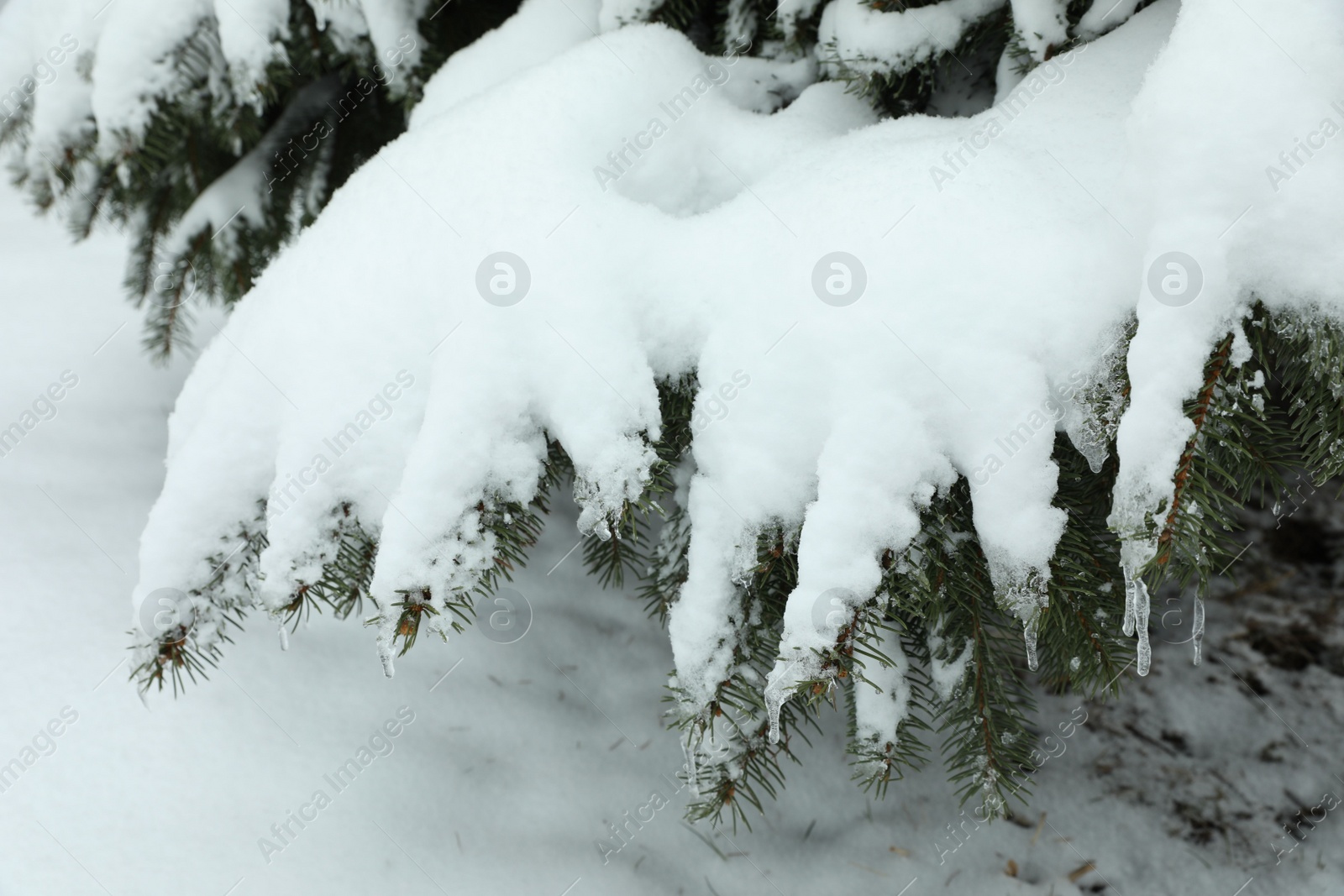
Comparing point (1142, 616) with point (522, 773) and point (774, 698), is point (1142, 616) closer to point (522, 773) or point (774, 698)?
point (774, 698)

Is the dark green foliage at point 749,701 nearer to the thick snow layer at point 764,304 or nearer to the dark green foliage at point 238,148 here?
the thick snow layer at point 764,304

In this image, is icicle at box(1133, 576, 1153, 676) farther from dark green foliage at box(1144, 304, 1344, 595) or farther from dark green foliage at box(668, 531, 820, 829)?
dark green foliage at box(668, 531, 820, 829)

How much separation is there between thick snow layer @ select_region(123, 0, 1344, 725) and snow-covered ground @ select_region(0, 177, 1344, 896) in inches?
23.3

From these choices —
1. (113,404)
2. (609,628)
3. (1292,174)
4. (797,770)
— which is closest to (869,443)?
(1292,174)

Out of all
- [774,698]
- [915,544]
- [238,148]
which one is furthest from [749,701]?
[238,148]

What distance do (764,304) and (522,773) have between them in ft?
4.23

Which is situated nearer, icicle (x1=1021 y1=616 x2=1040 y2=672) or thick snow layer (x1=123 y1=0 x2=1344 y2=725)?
thick snow layer (x1=123 y1=0 x2=1344 y2=725)

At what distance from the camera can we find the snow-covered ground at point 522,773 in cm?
150

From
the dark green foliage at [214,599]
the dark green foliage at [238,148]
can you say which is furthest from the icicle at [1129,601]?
the dark green foliage at [238,148]

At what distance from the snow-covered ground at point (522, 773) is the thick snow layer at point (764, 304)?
0.59 meters

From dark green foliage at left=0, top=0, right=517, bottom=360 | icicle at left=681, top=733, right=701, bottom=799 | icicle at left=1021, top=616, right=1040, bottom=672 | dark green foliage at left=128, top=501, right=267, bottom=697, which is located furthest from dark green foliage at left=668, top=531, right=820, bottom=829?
dark green foliage at left=0, top=0, right=517, bottom=360

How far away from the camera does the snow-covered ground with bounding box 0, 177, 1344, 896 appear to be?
1.50 metres

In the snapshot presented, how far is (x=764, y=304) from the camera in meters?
1.09

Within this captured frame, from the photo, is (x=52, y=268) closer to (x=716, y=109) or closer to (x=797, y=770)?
(x=716, y=109)
